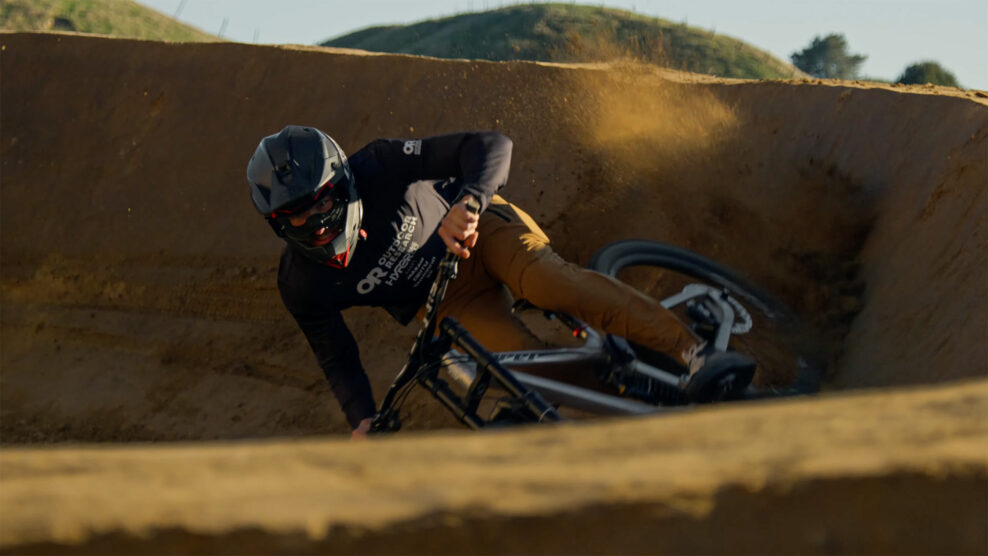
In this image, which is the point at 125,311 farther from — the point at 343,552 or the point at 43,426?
the point at 343,552

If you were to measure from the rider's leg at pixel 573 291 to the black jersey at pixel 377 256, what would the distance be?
0.37 meters

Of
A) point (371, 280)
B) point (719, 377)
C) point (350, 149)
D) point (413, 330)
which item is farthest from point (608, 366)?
point (350, 149)

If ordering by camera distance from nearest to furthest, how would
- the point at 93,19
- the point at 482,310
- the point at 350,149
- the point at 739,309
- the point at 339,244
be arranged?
the point at 339,244 → the point at 482,310 → the point at 739,309 → the point at 350,149 → the point at 93,19

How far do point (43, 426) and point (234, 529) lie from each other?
21.1 feet

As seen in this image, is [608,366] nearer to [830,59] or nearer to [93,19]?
[93,19]

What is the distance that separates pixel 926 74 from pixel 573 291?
76.2 feet

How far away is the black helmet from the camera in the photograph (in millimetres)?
4125

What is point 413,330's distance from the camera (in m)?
7.11

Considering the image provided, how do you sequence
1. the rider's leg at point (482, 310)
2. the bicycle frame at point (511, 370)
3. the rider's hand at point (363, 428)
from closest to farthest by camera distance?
the bicycle frame at point (511, 370) < the rider's hand at point (363, 428) < the rider's leg at point (482, 310)

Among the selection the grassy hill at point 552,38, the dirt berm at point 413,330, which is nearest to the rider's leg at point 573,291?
the dirt berm at point 413,330

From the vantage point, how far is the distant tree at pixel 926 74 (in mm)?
23969

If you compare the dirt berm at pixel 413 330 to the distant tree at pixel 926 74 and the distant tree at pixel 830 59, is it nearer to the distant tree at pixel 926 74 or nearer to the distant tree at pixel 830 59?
the distant tree at pixel 926 74

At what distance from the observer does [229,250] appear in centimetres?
→ 812

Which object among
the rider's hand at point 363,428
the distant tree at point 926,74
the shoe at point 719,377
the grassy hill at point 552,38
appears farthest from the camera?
the grassy hill at point 552,38
